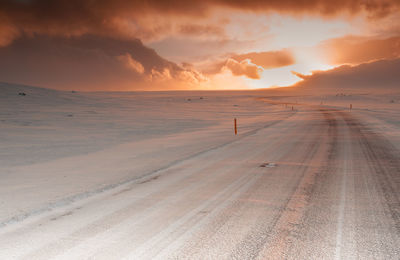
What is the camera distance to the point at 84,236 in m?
3.41

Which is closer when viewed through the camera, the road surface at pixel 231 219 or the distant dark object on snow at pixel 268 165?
the road surface at pixel 231 219

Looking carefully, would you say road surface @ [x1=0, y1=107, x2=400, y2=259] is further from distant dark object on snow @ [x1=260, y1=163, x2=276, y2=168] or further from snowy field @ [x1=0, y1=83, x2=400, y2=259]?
distant dark object on snow @ [x1=260, y1=163, x2=276, y2=168]

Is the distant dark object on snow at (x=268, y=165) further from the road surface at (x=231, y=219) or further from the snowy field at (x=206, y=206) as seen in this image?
the road surface at (x=231, y=219)

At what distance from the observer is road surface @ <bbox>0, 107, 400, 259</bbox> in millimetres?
3014

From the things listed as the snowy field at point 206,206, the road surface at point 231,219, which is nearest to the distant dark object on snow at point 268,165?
the snowy field at point 206,206

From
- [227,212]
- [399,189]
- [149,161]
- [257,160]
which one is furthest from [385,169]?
[149,161]

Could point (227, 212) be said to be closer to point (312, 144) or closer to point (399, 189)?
point (399, 189)

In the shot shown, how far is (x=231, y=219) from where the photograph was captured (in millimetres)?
3793

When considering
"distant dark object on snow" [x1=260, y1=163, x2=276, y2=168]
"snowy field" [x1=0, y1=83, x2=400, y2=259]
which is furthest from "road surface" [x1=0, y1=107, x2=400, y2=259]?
"distant dark object on snow" [x1=260, y1=163, x2=276, y2=168]

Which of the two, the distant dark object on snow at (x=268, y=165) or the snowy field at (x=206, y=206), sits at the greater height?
the snowy field at (x=206, y=206)

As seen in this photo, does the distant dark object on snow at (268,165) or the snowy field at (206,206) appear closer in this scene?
the snowy field at (206,206)

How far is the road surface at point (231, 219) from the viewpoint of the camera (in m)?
3.01

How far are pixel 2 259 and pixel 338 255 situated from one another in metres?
3.51

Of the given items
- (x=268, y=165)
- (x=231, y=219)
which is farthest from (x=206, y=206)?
(x=268, y=165)
